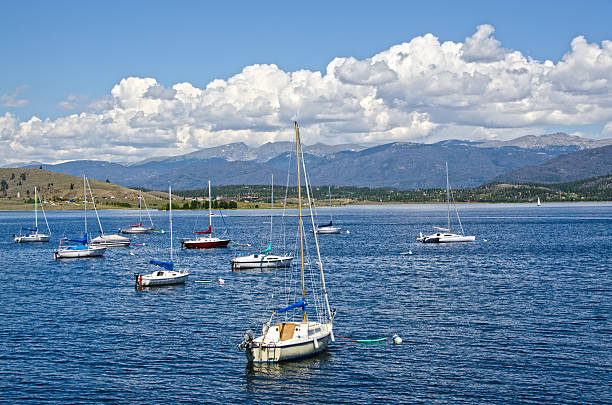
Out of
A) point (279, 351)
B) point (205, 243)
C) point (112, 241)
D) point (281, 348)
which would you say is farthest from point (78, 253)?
point (281, 348)

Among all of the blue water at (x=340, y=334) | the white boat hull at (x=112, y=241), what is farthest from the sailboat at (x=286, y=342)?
the white boat hull at (x=112, y=241)

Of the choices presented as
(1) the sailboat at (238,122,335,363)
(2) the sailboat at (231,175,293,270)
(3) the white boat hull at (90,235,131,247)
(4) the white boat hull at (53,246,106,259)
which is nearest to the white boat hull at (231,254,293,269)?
(2) the sailboat at (231,175,293,270)

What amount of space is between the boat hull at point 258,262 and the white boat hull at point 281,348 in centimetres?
5201

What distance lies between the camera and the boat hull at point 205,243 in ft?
449

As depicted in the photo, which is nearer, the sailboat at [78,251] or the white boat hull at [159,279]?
the white boat hull at [159,279]

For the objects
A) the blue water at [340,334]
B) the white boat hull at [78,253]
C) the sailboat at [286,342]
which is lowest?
the blue water at [340,334]

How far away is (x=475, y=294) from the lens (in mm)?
72750

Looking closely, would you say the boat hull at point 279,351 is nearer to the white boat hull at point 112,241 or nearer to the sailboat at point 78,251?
the sailboat at point 78,251

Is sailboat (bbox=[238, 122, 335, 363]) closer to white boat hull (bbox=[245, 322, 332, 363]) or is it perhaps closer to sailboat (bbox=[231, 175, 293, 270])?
white boat hull (bbox=[245, 322, 332, 363])

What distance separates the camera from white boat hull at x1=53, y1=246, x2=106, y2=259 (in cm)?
11819

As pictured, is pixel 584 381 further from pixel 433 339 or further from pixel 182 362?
pixel 182 362

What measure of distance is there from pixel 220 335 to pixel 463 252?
8031 cm

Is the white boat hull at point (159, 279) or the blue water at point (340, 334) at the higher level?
the white boat hull at point (159, 279)

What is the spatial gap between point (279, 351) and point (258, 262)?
54.1 metres
